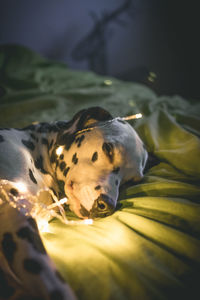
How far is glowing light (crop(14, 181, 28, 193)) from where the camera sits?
1043 millimetres

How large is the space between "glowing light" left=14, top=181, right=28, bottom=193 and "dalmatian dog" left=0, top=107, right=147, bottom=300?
1 centimetres

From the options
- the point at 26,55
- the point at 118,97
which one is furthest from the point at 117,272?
the point at 26,55

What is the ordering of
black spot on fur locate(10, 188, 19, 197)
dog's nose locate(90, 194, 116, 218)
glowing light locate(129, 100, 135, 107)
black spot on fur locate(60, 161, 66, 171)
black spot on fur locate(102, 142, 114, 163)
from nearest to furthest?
black spot on fur locate(10, 188, 19, 197) < dog's nose locate(90, 194, 116, 218) < black spot on fur locate(102, 142, 114, 163) < black spot on fur locate(60, 161, 66, 171) < glowing light locate(129, 100, 135, 107)

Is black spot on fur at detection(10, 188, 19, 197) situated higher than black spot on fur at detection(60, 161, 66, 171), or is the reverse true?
black spot on fur at detection(60, 161, 66, 171)

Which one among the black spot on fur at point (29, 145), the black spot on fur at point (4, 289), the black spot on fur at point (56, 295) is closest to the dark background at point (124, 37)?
the black spot on fur at point (29, 145)

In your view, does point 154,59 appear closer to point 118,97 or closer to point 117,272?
point 118,97

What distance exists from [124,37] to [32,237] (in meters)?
8.09

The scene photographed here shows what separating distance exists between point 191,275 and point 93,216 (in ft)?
1.89

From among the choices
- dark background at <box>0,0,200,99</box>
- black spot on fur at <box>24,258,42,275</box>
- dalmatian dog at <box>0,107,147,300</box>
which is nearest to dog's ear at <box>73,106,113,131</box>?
dalmatian dog at <box>0,107,147,300</box>

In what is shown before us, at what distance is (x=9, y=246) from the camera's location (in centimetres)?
72

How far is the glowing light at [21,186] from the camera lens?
104cm

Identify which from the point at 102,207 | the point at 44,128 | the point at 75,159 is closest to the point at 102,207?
the point at 102,207

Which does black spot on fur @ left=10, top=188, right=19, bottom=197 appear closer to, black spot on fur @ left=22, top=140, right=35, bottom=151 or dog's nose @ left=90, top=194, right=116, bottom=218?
dog's nose @ left=90, top=194, right=116, bottom=218

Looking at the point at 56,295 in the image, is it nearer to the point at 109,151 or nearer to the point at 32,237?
the point at 32,237
